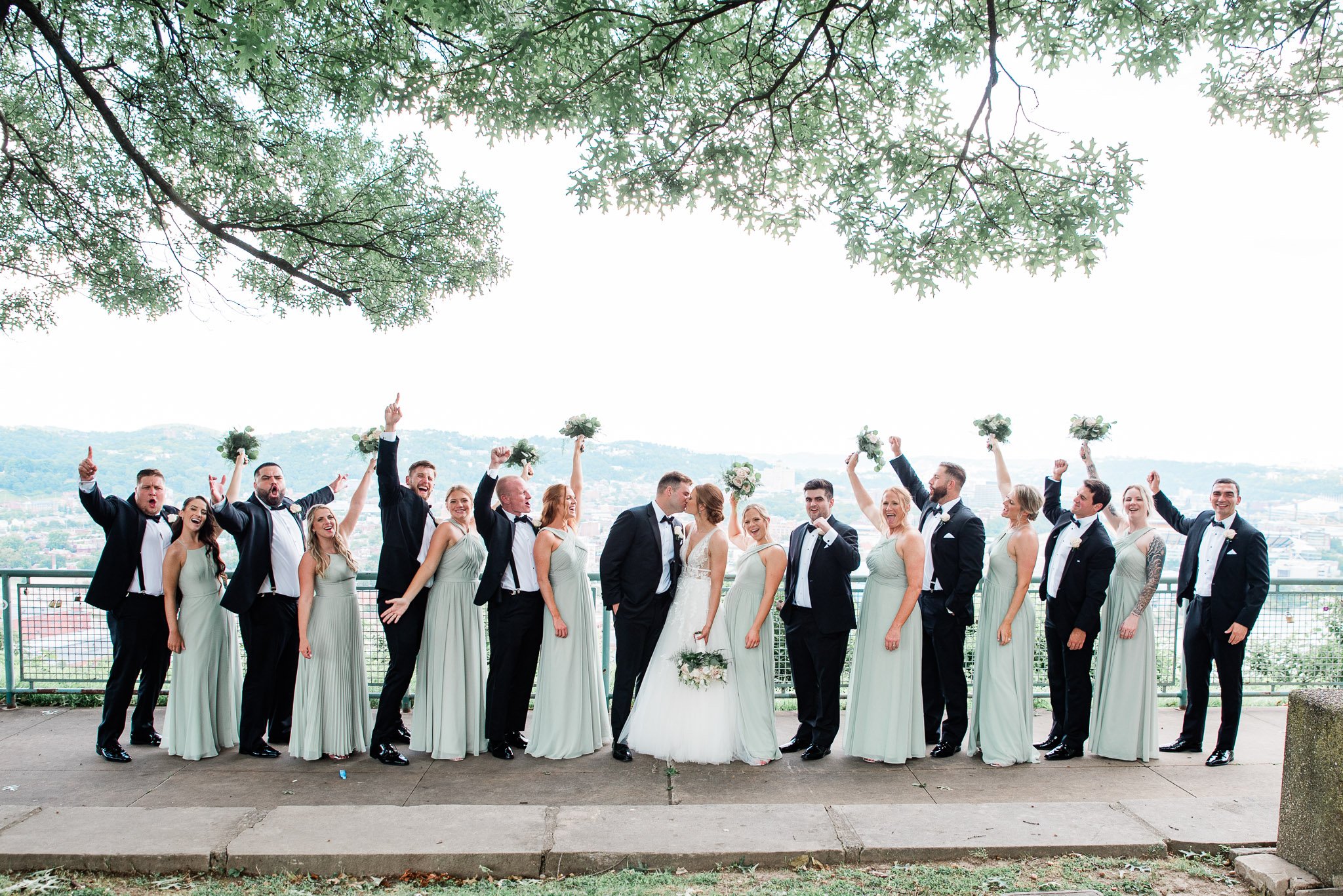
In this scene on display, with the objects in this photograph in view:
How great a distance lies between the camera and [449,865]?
4.34m

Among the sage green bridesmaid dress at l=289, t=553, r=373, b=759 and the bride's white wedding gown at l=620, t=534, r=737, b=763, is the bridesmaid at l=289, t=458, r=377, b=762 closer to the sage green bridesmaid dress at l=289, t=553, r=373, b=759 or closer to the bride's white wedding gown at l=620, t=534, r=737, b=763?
the sage green bridesmaid dress at l=289, t=553, r=373, b=759

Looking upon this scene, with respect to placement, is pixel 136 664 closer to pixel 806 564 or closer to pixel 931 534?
pixel 806 564

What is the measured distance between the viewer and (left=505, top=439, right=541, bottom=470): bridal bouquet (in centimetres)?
680

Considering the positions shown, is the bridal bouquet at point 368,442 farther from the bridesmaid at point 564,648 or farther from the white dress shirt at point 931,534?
the white dress shirt at point 931,534

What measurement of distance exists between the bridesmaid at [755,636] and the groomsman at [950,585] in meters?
1.18

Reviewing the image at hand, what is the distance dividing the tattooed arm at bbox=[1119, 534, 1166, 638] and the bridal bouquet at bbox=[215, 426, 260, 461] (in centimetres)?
710

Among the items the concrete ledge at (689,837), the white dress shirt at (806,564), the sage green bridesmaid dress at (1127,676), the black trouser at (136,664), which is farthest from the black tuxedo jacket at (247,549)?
the sage green bridesmaid dress at (1127,676)

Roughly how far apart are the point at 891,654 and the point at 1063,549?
5.22 ft

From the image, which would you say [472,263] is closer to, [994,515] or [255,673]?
[255,673]

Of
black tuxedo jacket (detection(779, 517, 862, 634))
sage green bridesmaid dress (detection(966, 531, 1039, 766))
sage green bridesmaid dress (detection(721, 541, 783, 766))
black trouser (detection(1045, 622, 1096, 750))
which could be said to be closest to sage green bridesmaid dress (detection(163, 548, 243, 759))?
sage green bridesmaid dress (detection(721, 541, 783, 766))

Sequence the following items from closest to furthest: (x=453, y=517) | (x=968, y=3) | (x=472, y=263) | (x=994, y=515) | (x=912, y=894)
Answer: (x=912, y=894), (x=968, y=3), (x=453, y=517), (x=994, y=515), (x=472, y=263)

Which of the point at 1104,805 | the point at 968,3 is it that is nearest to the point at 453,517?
the point at 1104,805

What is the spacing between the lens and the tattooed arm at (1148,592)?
6402 mm

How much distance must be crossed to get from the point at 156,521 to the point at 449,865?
4.15 meters
